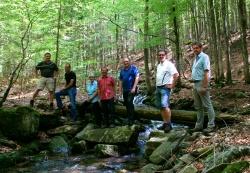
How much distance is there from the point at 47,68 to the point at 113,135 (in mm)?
3889

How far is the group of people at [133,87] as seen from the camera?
8953 millimetres

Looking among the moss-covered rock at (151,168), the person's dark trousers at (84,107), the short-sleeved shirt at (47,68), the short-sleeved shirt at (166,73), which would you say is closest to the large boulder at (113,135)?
the person's dark trousers at (84,107)

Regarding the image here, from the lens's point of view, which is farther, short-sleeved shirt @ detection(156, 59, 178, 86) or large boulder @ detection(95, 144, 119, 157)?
large boulder @ detection(95, 144, 119, 157)

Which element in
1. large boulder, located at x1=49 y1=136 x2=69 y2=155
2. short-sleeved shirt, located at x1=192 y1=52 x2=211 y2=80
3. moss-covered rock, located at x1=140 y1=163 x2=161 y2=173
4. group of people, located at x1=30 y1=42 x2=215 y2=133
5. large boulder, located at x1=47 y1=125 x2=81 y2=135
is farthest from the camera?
large boulder, located at x1=47 y1=125 x2=81 y2=135

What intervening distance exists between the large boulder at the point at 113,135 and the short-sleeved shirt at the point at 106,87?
0.99 m

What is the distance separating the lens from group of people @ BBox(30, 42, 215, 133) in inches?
352

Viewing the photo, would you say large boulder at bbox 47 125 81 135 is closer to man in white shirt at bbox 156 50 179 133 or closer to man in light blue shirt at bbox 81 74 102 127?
man in light blue shirt at bbox 81 74 102 127

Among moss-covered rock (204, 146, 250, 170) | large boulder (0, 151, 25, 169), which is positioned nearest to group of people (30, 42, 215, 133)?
moss-covered rock (204, 146, 250, 170)

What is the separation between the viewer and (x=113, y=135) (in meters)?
11.1

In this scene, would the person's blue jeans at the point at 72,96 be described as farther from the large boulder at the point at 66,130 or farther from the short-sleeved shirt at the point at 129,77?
A: the short-sleeved shirt at the point at 129,77

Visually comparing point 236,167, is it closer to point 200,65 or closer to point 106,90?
point 200,65

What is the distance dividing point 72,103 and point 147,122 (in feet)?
8.99

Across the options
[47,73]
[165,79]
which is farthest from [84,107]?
[165,79]

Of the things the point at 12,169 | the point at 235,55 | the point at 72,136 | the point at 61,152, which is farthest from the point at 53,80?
the point at 235,55
